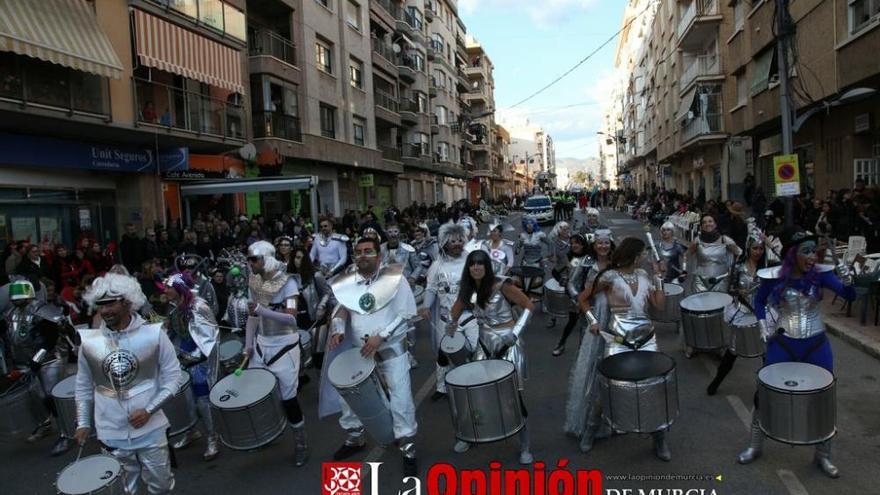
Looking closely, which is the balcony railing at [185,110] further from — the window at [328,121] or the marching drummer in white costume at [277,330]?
the marching drummer in white costume at [277,330]

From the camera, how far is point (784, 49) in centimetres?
1359

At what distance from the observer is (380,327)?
5.15m

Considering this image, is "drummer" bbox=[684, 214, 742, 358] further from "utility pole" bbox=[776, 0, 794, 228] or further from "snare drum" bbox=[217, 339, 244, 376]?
"utility pole" bbox=[776, 0, 794, 228]

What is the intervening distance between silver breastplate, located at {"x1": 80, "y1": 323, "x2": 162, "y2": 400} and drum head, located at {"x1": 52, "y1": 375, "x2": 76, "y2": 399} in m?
2.34

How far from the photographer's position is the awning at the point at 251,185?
1788 centimetres

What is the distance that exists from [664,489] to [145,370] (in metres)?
3.54

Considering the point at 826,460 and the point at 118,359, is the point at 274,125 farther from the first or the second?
the point at 826,460

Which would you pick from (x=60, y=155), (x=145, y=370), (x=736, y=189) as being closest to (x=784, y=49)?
(x=145, y=370)

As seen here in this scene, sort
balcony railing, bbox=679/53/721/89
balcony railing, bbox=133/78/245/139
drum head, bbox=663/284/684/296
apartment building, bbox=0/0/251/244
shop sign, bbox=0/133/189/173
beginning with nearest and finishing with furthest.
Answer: drum head, bbox=663/284/684/296, apartment building, bbox=0/0/251/244, shop sign, bbox=0/133/189/173, balcony railing, bbox=133/78/245/139, balcony railing, bbox=679/53/721/89

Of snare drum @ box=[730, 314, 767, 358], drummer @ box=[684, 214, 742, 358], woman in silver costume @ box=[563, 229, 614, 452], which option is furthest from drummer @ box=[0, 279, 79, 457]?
drummer @ box=[684, 214, 742, 358]

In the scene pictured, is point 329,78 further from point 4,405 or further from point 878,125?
point 4,405

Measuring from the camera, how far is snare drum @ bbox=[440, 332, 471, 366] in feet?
20.1

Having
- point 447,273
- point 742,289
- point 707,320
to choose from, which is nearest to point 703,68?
point 742,289

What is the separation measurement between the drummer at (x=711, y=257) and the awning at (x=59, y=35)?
1293 centimetres
